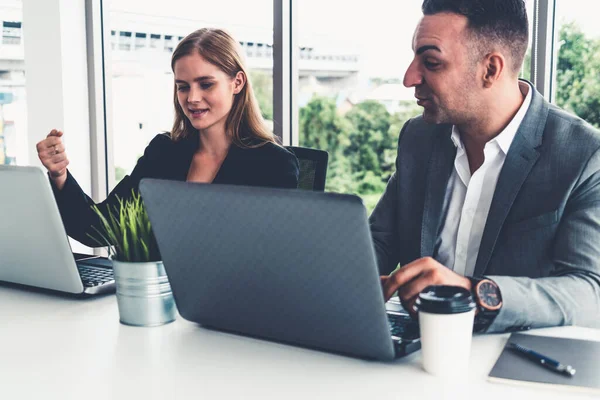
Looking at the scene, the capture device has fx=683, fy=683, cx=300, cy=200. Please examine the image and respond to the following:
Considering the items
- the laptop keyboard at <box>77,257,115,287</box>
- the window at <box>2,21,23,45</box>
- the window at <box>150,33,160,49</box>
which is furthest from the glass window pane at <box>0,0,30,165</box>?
the laptop keyboard at <box>77,257,115,287</box>

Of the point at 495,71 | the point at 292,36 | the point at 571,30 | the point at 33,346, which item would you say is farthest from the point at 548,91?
the point at 33,346

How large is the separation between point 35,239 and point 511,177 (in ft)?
3.25

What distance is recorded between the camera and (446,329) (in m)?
0.92

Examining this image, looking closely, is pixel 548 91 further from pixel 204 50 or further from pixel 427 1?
pixel 204 50

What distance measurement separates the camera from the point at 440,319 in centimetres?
92

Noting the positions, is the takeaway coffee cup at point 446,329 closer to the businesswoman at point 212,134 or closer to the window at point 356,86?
the businesswoman at point 212,134

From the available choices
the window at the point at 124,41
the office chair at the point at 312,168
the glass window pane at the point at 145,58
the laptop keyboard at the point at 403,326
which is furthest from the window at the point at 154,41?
the laptop keyboard at the point at 403,326

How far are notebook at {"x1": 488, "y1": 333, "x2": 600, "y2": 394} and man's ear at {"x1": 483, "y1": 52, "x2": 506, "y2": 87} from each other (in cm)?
69

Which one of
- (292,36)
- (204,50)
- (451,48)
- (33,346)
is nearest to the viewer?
(33,346)

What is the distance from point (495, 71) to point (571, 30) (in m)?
1.04

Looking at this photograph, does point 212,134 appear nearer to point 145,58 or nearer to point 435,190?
point 435,190

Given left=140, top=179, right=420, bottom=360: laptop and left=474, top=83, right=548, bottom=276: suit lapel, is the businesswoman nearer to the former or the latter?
left=474, top=83, right=548, bottom=276: suit lapel

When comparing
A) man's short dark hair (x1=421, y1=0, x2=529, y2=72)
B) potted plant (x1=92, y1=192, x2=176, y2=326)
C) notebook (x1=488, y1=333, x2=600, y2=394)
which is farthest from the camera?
man's short dark hair (x1=421, y1=0, x2=529, y2=72)

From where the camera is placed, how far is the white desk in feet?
2.94
